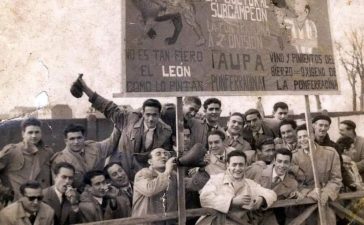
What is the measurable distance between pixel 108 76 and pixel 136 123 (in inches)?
40.6

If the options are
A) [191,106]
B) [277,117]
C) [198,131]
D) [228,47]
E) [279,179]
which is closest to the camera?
[228,47]

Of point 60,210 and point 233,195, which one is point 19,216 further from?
point 233,195

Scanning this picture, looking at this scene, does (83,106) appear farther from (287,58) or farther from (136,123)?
(287,58)

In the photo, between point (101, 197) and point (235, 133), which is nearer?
point (101, 197)

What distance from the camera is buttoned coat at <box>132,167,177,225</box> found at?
4016mm

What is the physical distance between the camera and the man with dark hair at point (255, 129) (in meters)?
5.34

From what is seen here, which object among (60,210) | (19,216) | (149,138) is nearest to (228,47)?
(149,138)

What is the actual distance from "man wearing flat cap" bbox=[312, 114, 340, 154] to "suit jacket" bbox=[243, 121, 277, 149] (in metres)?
0.54

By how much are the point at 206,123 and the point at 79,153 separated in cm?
157

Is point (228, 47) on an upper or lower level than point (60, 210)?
upper

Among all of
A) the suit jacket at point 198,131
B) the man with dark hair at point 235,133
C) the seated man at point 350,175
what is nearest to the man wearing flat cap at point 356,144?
the seated man at point 350,175

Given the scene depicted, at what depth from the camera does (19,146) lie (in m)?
4.12

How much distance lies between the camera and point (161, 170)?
421 centimetres

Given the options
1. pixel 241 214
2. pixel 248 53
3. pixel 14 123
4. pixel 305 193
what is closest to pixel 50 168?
pixel 14 123
